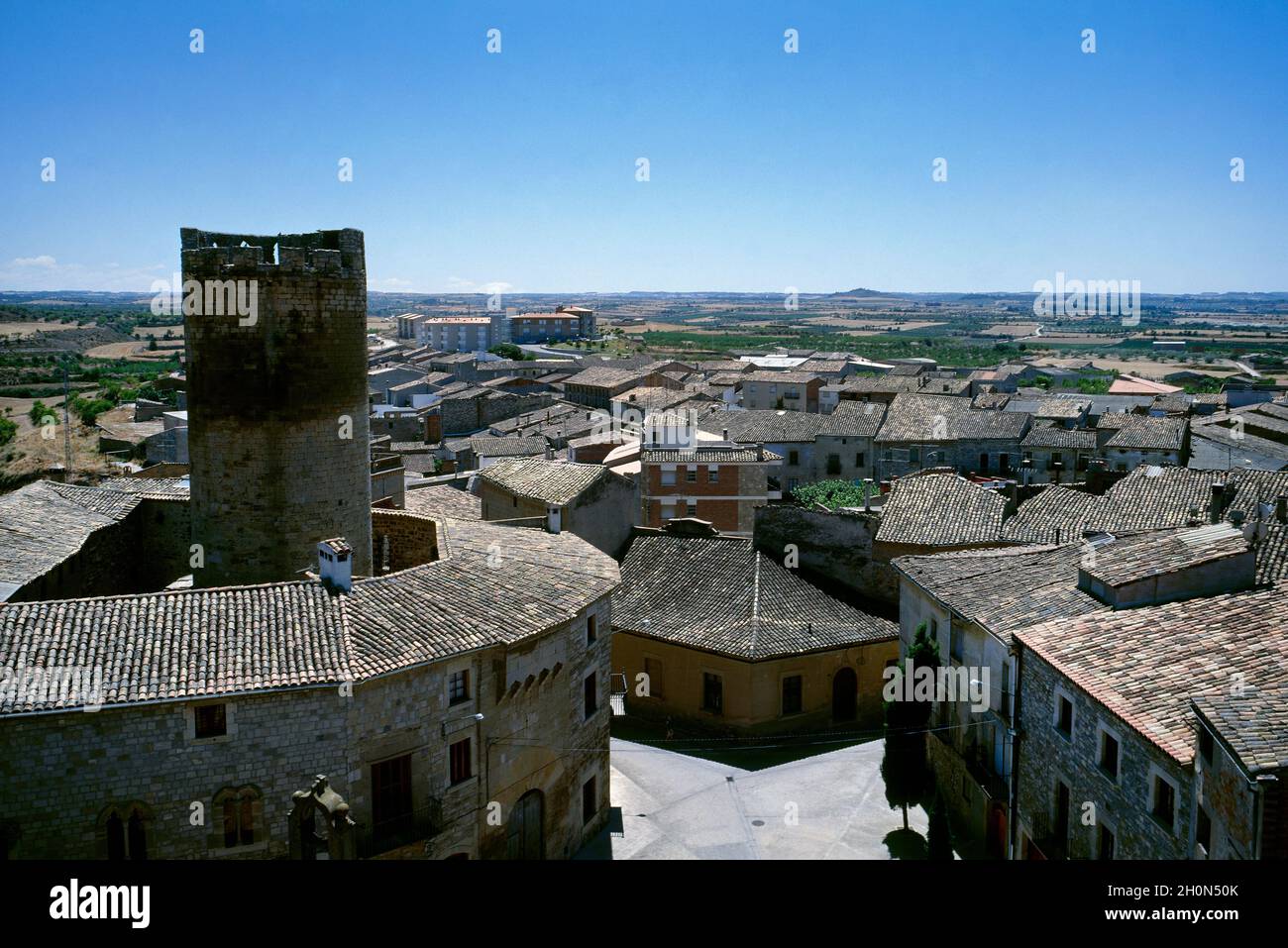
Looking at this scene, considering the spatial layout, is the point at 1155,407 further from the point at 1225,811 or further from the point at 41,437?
the point at 41,437

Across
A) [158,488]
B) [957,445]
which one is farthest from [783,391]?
[158,488]

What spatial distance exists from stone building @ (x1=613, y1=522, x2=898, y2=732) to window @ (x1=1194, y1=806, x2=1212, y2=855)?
735 inches

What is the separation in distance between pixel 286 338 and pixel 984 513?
25.0m

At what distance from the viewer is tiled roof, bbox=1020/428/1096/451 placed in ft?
230

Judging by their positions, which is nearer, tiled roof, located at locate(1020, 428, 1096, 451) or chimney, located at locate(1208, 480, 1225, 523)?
chimney, located at locate(1208, 480, 1225, 523)

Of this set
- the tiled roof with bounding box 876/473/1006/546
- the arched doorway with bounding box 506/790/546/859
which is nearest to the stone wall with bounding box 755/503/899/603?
the tiled roof with bounding box 876/473/1006/546

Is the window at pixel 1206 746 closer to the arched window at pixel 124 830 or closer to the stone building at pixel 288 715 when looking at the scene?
the stone building at pixel 288 715

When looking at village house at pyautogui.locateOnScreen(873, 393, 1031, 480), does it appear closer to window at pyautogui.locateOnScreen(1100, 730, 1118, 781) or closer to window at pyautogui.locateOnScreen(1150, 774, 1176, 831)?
window at pyautogui.locateOnScreen(1100, 730, 1118, 781)

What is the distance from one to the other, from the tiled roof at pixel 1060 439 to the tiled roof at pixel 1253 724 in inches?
2301

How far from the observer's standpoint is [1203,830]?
14750mm

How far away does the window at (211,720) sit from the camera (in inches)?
702

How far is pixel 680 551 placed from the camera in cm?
4041

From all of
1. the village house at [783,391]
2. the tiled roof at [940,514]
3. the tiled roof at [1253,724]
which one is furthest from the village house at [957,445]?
the tiled roof at [1253,724]
